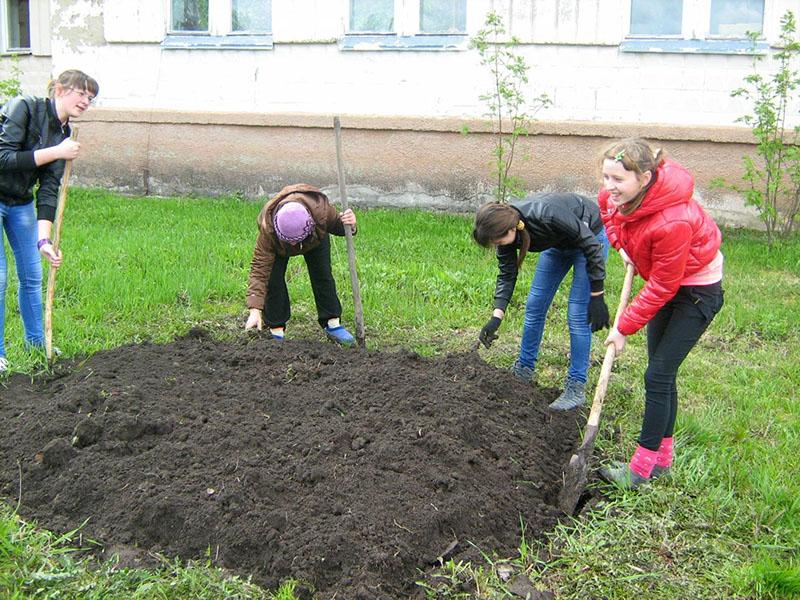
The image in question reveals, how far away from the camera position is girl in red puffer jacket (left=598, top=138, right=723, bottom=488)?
12.4ft

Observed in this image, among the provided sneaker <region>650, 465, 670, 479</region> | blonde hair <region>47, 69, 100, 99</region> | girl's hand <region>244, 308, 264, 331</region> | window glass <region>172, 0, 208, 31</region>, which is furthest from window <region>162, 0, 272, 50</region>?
sneaker <region>650, 465, 670, 479</region>

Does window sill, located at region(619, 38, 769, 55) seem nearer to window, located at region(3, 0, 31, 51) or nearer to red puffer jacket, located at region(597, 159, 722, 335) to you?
red puffer jacket, located at region(597, 159, 722, 335)

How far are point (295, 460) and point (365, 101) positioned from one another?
7.84 meters

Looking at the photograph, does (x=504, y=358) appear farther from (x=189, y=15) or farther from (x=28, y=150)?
(x=189, y=15)

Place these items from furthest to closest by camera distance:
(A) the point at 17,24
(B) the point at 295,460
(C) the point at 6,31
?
(A) the point at 17,24
(C) the point at 6,31
(B) the point at 295,460

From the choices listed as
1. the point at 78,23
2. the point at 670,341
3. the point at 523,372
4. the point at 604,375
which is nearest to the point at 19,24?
the point at 78,23

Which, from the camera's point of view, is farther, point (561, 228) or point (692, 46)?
point (692, 46)

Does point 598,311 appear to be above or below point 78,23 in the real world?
below

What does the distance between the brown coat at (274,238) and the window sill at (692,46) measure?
5743 millimetres

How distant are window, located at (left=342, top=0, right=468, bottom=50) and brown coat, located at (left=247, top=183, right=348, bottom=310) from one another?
5467 mm

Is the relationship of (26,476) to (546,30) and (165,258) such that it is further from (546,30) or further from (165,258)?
(546,30)

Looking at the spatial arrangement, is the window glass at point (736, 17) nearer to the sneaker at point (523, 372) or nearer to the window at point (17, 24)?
the sneaker at point (523, 372)

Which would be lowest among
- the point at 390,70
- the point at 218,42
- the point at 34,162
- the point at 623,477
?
the point at 623,477

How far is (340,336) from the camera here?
6266mm
